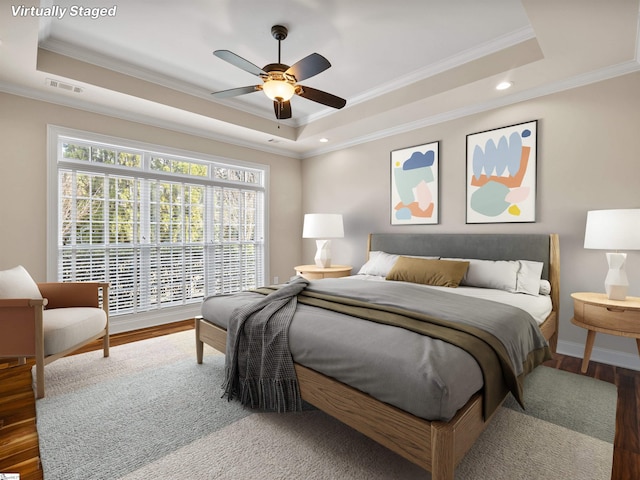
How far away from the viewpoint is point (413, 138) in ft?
13.6

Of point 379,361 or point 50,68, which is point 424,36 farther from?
point 50,68

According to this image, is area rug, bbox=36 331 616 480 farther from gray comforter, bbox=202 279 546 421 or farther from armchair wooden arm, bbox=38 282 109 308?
armchair wooden arm, bbox=38 282 109 308

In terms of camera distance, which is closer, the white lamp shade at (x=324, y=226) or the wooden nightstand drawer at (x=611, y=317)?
the wooden nightstand drawer at (x=611, y=317)

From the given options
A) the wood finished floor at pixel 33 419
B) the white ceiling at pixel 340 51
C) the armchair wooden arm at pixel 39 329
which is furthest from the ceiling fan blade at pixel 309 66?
the wood finished floor at pixel 33 419

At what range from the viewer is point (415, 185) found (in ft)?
13.6

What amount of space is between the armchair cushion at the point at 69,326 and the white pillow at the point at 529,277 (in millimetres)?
3695

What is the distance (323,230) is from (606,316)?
3.02 metres

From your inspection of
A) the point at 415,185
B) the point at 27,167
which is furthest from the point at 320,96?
the point at 27,167

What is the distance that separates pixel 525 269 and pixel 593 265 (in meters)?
0.58

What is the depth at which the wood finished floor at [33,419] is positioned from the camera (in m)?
1.59

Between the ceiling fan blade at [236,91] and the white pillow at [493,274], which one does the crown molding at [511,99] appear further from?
the ceiling fan blade at [236,91]

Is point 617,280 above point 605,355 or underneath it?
above

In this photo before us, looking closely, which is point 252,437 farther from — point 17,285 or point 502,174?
point 502,174

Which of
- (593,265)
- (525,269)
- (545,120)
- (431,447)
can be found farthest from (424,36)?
(431,447)
